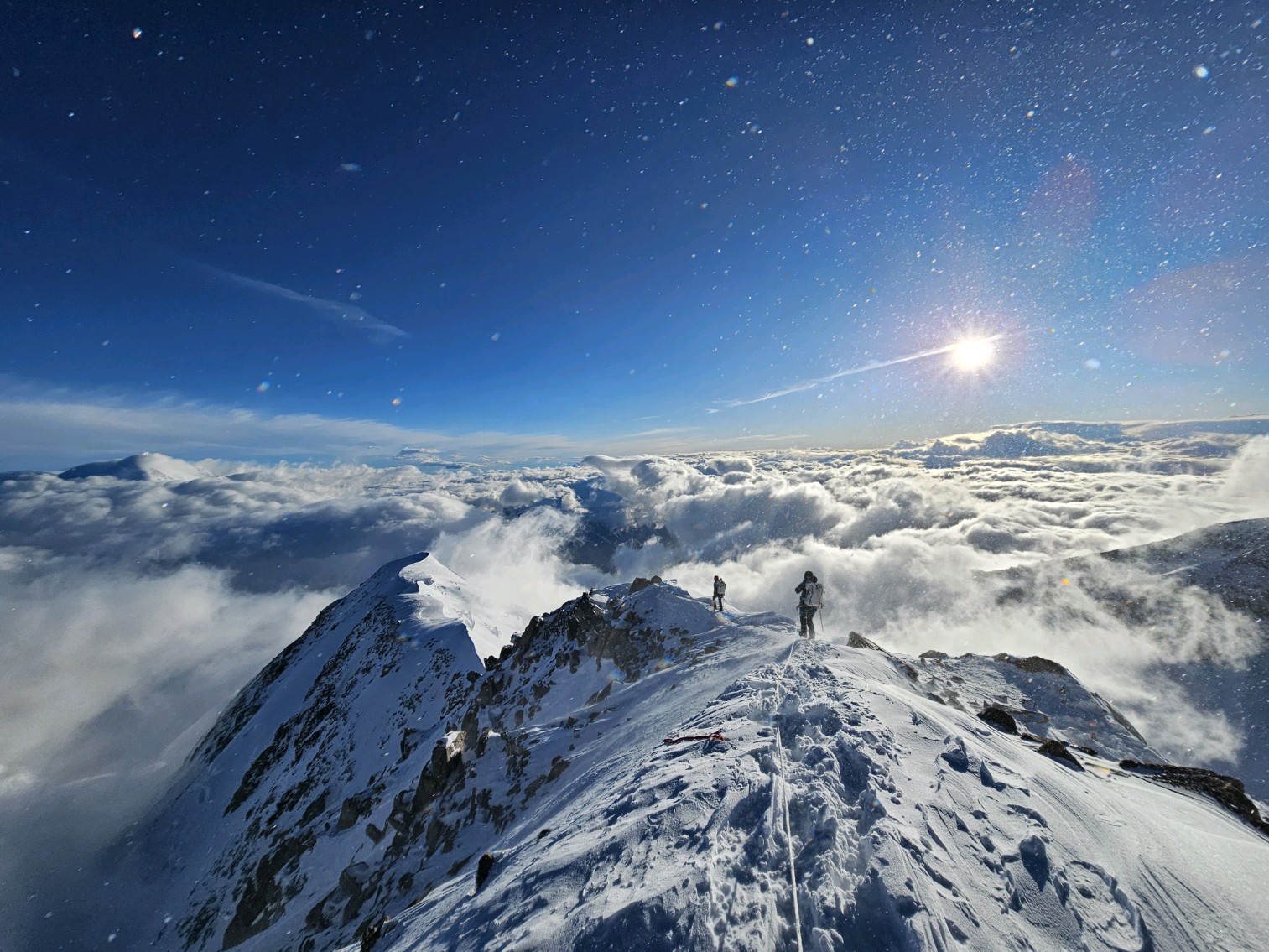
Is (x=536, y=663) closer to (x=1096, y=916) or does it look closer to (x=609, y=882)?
(x=609, y=882)

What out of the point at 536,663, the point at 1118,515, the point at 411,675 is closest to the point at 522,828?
the point at 536,663

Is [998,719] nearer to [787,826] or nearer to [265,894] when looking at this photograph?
[787,826]

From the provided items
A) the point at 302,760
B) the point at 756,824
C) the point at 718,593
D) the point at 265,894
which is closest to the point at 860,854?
the point at 756,824

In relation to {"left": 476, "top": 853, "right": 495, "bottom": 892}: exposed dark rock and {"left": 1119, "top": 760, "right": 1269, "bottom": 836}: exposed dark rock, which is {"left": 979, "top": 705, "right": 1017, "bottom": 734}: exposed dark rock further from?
{"left": 476, "top": 853, "right": 495, "bottom": 892}: exposed dark rock

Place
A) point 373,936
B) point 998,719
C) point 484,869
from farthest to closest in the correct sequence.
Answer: point 998,719, point 373,936, point 484,869

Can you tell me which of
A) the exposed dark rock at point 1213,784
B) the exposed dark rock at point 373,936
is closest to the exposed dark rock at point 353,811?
the exposed dark rock at point 373,936

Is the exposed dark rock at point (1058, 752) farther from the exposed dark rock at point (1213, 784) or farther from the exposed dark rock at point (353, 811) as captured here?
the exposed dark rock at point (353, 811)
